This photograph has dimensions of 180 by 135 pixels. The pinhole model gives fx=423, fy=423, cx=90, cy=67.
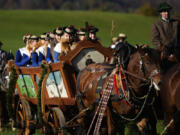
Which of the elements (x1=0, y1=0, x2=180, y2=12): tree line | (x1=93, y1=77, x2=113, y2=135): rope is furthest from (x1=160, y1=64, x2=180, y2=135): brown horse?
(x1=0, y1=0, x2=180, y2=12): tree line

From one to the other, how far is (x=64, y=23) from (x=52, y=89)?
49043 mm

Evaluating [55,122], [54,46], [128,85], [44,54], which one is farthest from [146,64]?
[44,54]

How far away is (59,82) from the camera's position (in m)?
8.37

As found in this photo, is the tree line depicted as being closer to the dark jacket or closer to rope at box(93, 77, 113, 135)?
the dark jacket

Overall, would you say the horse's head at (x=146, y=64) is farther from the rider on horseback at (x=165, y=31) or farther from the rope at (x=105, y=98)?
the rider on horseback at (x=165, y=31)

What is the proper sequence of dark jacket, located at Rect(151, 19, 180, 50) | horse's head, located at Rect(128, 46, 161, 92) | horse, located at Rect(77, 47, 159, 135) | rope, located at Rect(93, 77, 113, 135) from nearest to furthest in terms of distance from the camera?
horse's head, located at Rect(128, 46, 161, 92) → horse, located at Rect(77, 47, 159, 135) → rope, located at Rect(93, 77, 113, 135) → dark jacket, located at Rect(151, 19, 180, 50)

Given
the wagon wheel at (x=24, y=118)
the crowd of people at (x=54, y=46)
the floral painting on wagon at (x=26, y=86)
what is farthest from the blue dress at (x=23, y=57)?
the wagon wheel at (x=24, y=118)

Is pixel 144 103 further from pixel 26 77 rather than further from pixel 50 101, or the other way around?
pixel 26 77

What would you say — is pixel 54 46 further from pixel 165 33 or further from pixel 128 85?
pixel 128 85

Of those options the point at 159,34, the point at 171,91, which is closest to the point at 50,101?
the point at 159,34

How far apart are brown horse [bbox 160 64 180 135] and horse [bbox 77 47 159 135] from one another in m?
0.18

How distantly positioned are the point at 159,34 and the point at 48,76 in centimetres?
240

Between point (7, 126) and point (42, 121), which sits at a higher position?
point (42, 121)

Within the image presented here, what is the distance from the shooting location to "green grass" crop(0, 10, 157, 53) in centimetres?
5141
